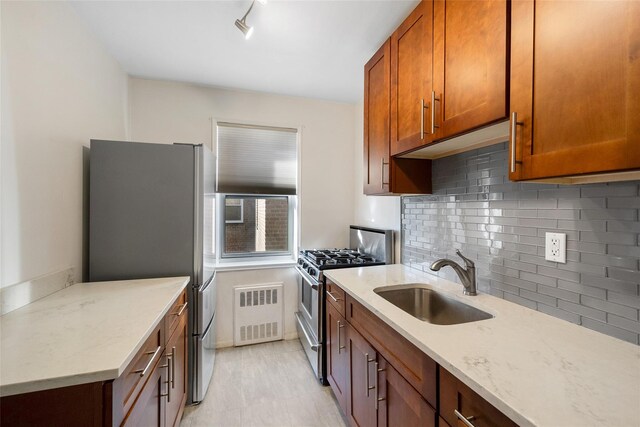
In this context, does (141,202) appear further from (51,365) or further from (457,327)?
(457,327)

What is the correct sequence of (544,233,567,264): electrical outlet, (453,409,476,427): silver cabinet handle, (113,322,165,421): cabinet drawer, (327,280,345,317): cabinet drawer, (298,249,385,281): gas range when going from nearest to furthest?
(453,409,476,427): silver cabinet handle
(113,322,165,421): cabinet drawer
(544,233,567,264): electrical outlet
(327,280,345,317): cabinet drawer
(298,249,385,281): gas range

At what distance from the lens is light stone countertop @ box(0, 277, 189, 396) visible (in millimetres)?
792

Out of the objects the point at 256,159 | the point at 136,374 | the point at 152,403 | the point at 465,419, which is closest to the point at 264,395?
the point at 152,403

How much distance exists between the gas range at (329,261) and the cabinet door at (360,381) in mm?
614

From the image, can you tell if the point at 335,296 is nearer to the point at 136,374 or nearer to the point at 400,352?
the point at 400,352

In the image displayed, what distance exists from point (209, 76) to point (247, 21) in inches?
A: 35.4

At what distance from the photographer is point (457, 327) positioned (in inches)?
41.6

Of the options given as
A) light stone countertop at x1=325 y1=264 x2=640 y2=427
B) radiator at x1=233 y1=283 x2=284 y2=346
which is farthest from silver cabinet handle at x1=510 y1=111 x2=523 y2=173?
radiator at x1=233 y1=283 x2=284 y2=346

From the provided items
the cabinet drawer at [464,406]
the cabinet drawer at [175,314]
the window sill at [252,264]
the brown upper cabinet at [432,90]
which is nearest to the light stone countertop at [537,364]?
the cabinet drawer at [464,406]

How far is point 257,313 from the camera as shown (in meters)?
2.69

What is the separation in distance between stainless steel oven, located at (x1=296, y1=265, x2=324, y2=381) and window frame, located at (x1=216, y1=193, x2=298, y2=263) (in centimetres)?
46

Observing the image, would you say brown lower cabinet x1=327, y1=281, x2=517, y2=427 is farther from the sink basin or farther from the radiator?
the radiator

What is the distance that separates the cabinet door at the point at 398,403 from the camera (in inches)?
37.7

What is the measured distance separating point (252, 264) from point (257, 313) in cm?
48
